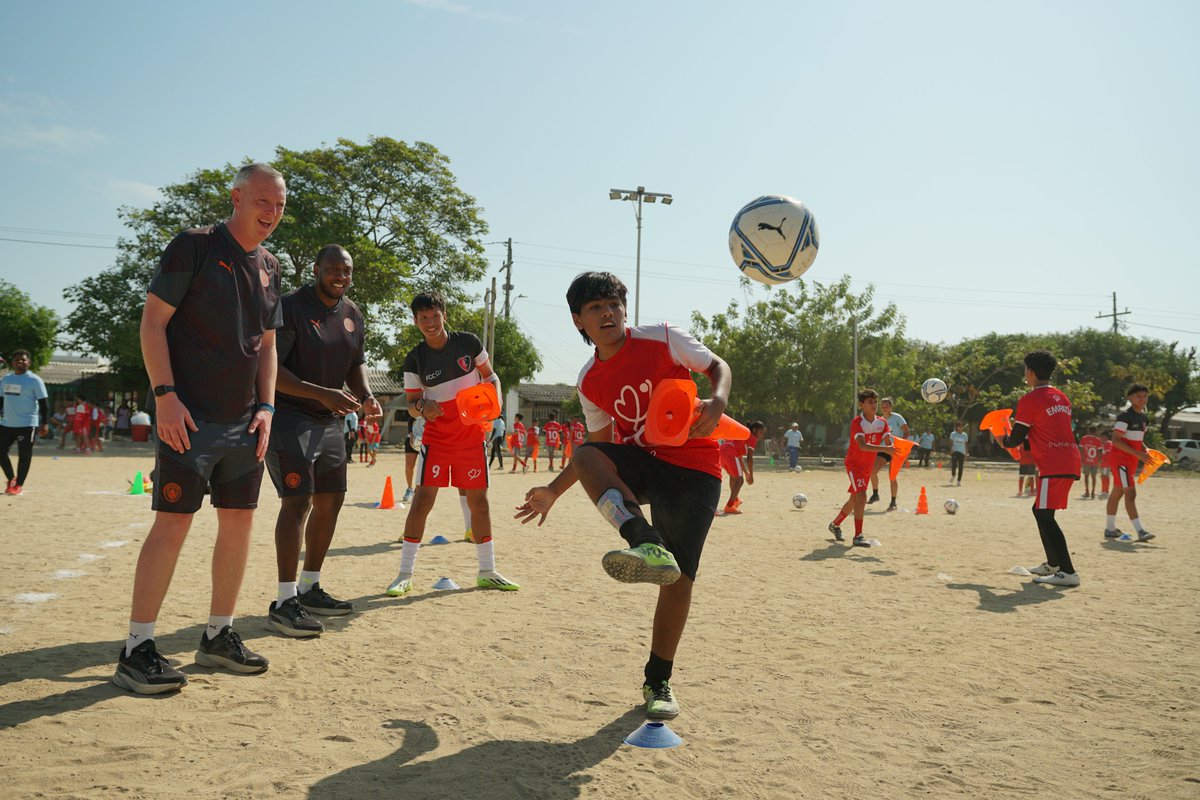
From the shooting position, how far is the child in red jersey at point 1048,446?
301 inches

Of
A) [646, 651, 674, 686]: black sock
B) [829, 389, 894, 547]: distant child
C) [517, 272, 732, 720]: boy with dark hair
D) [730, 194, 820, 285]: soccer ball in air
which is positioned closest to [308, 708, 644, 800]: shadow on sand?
[646, 651, 674, 686]: black sock

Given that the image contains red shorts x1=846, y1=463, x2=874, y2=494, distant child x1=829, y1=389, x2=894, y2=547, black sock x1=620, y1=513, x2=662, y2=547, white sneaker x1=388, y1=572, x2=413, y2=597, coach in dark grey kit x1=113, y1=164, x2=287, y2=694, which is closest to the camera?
black sock x1=620, y1=513, x2=662, y2=547

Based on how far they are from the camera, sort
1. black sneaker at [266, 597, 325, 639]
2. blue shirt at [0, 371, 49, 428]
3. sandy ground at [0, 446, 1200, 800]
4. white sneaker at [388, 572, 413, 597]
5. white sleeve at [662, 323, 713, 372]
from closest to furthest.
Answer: sandy ground at [0, 446, 1200, 800] → white sleeve at [662, 323, 713, 372] → black sneaker at [266, 597, 325, 639] → white sneaker at [388, 572, 413, 597] → blue shirt at [0, 371, 49, 428]

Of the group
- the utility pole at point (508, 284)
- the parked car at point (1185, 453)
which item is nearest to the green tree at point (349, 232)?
the utility pole at point (508, 284)

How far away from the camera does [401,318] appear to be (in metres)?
36.4

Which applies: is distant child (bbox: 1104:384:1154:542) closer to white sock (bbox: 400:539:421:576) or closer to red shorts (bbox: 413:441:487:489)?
red shorts (bbox: 413:441:487:489)

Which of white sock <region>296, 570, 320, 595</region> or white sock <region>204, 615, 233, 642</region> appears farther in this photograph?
white sock <region>296, 570, 320, 595</region>

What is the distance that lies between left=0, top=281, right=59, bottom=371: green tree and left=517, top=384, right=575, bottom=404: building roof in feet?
110

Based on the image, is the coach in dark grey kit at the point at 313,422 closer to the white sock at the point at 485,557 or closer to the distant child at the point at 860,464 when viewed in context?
the white sock at the point at 485,557

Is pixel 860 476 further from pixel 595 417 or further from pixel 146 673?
pixel 146 673

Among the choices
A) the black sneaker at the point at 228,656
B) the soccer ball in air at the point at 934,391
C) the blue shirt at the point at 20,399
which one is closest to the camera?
the black sneaker at the point at 228,656

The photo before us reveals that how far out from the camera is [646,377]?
3.71m

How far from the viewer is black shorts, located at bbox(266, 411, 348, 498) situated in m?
4.85

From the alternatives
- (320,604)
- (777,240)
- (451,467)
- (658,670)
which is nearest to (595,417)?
(658,670)
